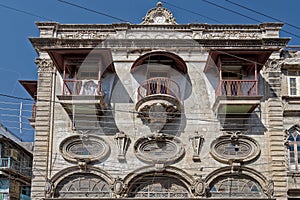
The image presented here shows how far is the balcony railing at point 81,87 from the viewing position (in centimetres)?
2072

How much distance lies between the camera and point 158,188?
2022cm

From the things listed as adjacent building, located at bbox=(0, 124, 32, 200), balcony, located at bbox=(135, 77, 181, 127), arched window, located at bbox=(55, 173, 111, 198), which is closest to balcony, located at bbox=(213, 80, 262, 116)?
balcony, located at bbox=(135, 77, 181, 127)

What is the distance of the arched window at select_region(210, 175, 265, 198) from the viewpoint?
2005 cm

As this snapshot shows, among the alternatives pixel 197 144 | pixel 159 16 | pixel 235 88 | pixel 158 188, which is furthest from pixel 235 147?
pixel 159 16

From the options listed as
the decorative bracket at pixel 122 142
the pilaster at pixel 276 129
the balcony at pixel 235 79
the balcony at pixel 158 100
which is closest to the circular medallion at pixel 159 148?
the decorative bracket at pixel 122 142

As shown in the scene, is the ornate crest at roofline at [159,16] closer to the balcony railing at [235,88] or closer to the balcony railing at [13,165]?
the balcony railing at [235,88]

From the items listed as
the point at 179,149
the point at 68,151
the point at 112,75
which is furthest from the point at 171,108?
the point at 68,151

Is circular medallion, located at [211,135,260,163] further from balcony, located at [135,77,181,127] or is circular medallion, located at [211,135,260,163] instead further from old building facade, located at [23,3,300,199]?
balcony, located at [135,77,181,127]

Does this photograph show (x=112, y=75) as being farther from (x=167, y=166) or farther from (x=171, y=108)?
(x=167, y=166)

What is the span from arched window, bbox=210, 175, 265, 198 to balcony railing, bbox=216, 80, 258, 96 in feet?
11.7

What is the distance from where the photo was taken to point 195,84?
2161cm

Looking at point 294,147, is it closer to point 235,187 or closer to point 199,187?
point 235,187

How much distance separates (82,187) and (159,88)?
17.6ft

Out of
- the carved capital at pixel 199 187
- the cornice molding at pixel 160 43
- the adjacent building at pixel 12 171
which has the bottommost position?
the carved capital at pixel 199 187
